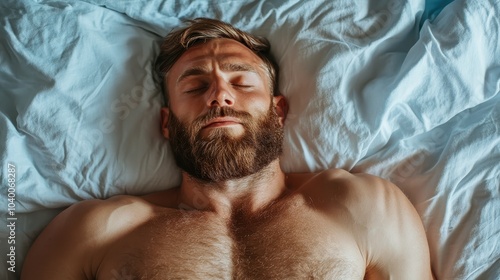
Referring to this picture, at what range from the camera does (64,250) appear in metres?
1.13

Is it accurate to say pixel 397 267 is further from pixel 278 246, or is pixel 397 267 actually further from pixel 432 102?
pixel 432 102

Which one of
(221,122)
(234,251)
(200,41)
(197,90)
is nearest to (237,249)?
(234,251)

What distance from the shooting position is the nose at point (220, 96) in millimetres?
1212

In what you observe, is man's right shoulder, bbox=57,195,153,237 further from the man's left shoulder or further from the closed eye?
the man's left shoulder

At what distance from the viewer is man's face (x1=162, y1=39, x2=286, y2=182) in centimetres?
121

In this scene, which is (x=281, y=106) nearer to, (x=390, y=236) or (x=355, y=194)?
(x=355, y=194)

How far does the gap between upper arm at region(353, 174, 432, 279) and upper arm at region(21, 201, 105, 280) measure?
0.58 m

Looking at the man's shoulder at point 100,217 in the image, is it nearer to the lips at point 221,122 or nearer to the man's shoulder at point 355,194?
the lips at point 221,122

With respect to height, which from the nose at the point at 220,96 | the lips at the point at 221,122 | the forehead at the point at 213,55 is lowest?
the lips at the point at 221,122

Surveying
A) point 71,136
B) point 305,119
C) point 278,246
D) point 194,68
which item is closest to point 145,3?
point 194,68

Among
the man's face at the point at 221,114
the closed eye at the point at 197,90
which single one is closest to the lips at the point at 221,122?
the man's face at the point at 221,114

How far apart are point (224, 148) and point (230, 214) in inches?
6.3

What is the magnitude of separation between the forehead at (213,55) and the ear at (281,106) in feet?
0.33

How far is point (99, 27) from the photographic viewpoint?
1386mm
